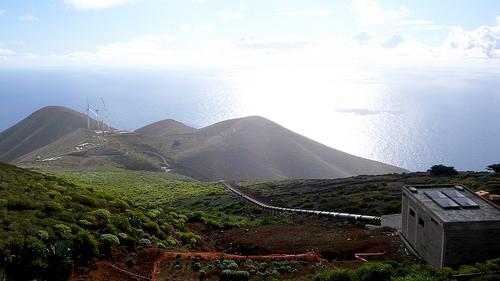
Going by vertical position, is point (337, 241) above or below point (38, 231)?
below

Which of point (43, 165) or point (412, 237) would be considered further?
point (43, 165)

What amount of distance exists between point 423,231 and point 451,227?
2974 millimetres

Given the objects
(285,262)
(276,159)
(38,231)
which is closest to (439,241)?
(285,262)

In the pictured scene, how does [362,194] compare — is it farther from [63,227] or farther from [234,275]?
[63,227]

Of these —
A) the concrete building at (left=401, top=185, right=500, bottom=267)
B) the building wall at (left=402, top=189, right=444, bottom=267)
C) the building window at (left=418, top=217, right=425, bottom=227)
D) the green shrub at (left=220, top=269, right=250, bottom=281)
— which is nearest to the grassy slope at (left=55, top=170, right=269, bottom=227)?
the building wall at (left=402, top=189, right=444, bottom=267)

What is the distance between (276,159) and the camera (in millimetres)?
159625

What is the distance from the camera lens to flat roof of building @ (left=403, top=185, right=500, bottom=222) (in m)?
24.7

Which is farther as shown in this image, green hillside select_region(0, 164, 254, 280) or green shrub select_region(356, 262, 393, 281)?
green hillside select_region(0, 164, 254, 280)

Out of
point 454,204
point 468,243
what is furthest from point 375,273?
point 454,204

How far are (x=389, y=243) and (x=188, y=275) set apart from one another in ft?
44.0

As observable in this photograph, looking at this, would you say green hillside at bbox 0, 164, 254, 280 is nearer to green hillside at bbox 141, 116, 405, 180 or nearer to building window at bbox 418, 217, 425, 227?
building window at bbox 418, 217, 425, 227

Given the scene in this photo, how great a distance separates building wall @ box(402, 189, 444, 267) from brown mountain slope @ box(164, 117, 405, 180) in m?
106

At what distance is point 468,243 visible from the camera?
23.8 m

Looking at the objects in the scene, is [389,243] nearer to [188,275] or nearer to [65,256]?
[188,275]
